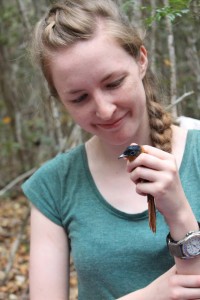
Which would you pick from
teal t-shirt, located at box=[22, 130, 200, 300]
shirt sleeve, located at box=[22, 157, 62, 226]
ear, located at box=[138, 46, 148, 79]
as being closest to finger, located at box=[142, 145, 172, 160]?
teal t-shirt, located at box=[22, 130, 200, 300]

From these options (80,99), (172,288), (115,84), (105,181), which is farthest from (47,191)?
(172,288)

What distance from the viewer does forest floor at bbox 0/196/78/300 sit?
12.6 ft

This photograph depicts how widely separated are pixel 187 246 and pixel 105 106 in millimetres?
532

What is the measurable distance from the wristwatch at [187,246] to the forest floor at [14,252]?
229 centimetres

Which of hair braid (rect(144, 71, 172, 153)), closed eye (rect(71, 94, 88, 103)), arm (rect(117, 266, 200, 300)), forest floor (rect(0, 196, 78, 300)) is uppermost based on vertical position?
closed eye (rect(71, 94, 88, 103))

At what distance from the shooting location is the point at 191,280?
151 centimetres

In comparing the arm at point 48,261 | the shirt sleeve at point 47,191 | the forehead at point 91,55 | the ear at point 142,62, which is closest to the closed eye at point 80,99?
the forehead at point 91,55

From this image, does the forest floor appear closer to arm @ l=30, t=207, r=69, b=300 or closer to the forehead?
arm @ l=30, t=207, r=69, b=300

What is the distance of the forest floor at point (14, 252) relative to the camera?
12.6 feet

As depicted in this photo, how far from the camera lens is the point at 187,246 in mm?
1459

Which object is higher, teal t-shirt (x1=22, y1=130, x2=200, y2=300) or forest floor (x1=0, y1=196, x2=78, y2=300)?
teal t-shirt (x1=22, y1=130, x2=200, y2=300)

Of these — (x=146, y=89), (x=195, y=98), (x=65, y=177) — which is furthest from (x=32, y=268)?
(x=195, y=98)

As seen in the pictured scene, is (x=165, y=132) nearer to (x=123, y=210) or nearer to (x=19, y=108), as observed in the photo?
(x=123, y=210)

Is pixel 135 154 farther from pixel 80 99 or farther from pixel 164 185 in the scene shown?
pixel 80 99
